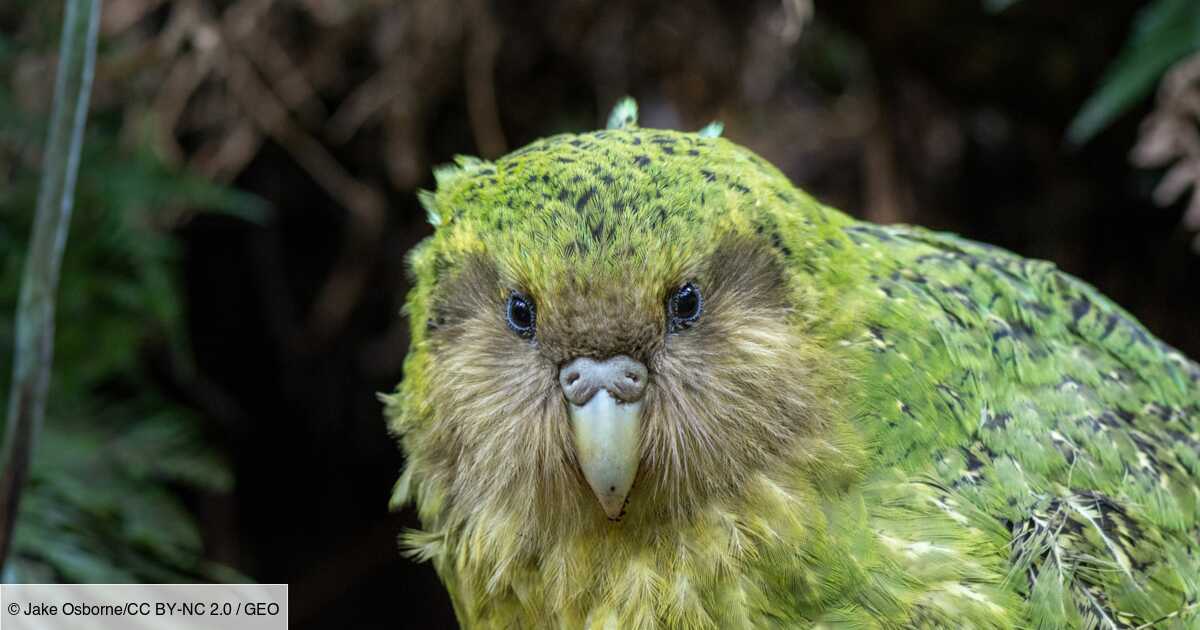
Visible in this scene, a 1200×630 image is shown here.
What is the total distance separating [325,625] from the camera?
462 cm

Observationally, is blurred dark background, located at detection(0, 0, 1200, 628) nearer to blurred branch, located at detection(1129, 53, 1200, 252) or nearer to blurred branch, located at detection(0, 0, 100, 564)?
blurred branch, located at detection(1129, 53, 1200, 252)

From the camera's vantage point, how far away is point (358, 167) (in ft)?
12.7

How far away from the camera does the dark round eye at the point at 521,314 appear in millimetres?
1572

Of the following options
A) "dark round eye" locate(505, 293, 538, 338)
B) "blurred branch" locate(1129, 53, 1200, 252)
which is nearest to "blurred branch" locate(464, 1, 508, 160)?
"blurred branch" locate(1129, 53, 1200, 252)

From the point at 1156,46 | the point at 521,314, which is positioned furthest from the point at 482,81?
the point at 521,314

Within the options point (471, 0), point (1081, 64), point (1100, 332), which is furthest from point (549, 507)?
point (1081, 64)

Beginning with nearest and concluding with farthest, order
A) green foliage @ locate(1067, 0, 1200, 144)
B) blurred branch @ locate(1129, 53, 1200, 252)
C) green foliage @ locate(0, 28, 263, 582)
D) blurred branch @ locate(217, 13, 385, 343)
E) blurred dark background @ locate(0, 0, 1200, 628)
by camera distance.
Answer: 1. green foliage @ locate(1067, 0, 1200, 144)
2. blurred branch @ locate(1129, 53, 1200, 252)
3. green foliage @ locate(0, 28, 263, 582)
4. blurred dark background @ locate(0, 0, 1200, 628)
5. blurred branch @ locate(217, 13, 385, 343)

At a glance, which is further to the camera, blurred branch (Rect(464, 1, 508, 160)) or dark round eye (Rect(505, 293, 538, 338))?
blurred branch (Rect(464, 1, 508, 160))

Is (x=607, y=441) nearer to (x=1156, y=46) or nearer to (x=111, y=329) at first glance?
(x=1156, y=46)

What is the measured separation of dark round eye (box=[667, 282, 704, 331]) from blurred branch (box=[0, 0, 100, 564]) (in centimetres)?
96

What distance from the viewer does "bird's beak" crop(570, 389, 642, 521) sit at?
151 centimetres

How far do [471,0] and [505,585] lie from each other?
2238mm
